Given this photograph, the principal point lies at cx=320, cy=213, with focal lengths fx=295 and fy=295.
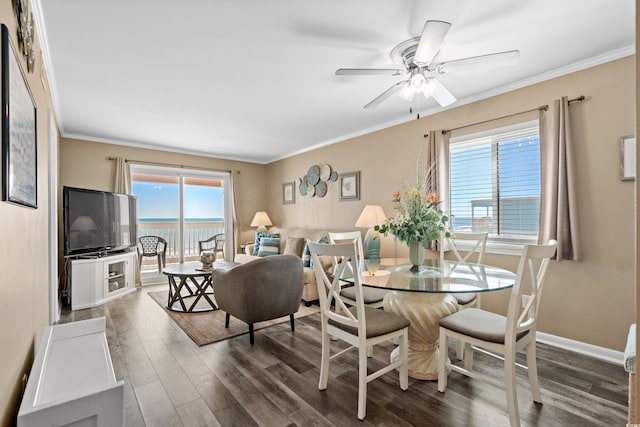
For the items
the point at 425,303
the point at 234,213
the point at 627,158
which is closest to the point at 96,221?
the point at 234,213

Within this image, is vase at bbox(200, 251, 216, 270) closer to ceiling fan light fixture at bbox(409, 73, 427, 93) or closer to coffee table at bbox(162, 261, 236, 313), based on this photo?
coffee table at bbox(162, 261, 236, 313)

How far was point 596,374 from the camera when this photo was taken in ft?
7.30

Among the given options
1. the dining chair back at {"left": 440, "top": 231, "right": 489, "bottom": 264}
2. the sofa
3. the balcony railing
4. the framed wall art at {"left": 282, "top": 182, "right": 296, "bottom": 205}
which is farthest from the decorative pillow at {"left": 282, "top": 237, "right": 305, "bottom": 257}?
the balcony railing

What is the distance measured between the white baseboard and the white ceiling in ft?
7.89

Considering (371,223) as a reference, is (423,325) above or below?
below

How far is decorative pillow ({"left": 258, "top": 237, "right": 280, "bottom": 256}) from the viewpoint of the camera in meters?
5.32

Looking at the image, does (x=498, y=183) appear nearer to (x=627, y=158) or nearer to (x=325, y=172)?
(x=627, y=158)

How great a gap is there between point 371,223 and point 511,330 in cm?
231

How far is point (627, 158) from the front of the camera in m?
2.33

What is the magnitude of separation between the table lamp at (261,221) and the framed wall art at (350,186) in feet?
6.85

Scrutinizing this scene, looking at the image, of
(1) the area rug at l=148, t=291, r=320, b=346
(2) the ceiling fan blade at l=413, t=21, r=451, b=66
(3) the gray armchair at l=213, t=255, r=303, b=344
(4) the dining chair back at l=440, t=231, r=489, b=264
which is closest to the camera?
(2) the ceiling fan blade at l=413, t=21, r=451, b=66

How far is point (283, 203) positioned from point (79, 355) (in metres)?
4.85

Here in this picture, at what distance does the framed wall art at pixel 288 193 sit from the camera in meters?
6.01

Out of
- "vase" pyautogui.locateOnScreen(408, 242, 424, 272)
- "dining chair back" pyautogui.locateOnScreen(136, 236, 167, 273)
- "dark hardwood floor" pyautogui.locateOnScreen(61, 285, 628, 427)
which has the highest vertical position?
"vase" pyautogui.locateOnScreen(408, 242, 424, 272)
